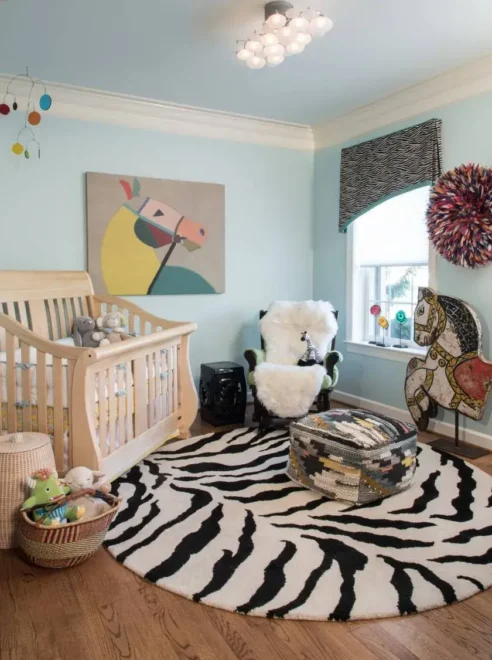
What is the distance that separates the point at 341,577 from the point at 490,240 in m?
2.17

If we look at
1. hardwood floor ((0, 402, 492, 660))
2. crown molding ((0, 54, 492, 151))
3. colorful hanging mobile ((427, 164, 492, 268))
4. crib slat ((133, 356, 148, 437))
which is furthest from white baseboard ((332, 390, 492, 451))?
crown molding ((0, 54, 492, 151))

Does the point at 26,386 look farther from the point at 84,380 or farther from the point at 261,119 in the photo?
the point at 261,119

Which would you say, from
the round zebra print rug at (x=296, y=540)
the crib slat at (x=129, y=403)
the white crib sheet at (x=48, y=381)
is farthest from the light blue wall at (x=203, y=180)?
the round zebra print rug at (x=296, y=540)

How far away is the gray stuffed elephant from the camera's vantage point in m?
3.39

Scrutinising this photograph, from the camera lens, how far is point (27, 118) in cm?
355

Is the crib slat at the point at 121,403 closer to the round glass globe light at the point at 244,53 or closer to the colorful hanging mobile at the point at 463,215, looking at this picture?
the round glass globe light at the point at 244,53

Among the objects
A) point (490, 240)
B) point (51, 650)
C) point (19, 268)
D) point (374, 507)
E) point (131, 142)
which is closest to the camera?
point (51, 650)

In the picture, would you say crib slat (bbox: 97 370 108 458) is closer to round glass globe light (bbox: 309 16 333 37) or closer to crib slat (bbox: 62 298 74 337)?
crib slat (bbox: 62 298 74 337)

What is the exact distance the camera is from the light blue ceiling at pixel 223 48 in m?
2.57

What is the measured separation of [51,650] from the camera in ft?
5.26

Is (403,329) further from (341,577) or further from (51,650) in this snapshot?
(51,650)

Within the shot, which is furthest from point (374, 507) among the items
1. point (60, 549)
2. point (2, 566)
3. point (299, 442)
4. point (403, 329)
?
point (403, 329)

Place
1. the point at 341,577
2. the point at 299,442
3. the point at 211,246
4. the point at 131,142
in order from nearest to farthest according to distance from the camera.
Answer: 1. the point at 341,577
2. the point at 299,442
3. the point at 131,142
4. the point at 211,246

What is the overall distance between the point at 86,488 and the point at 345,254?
306cm
